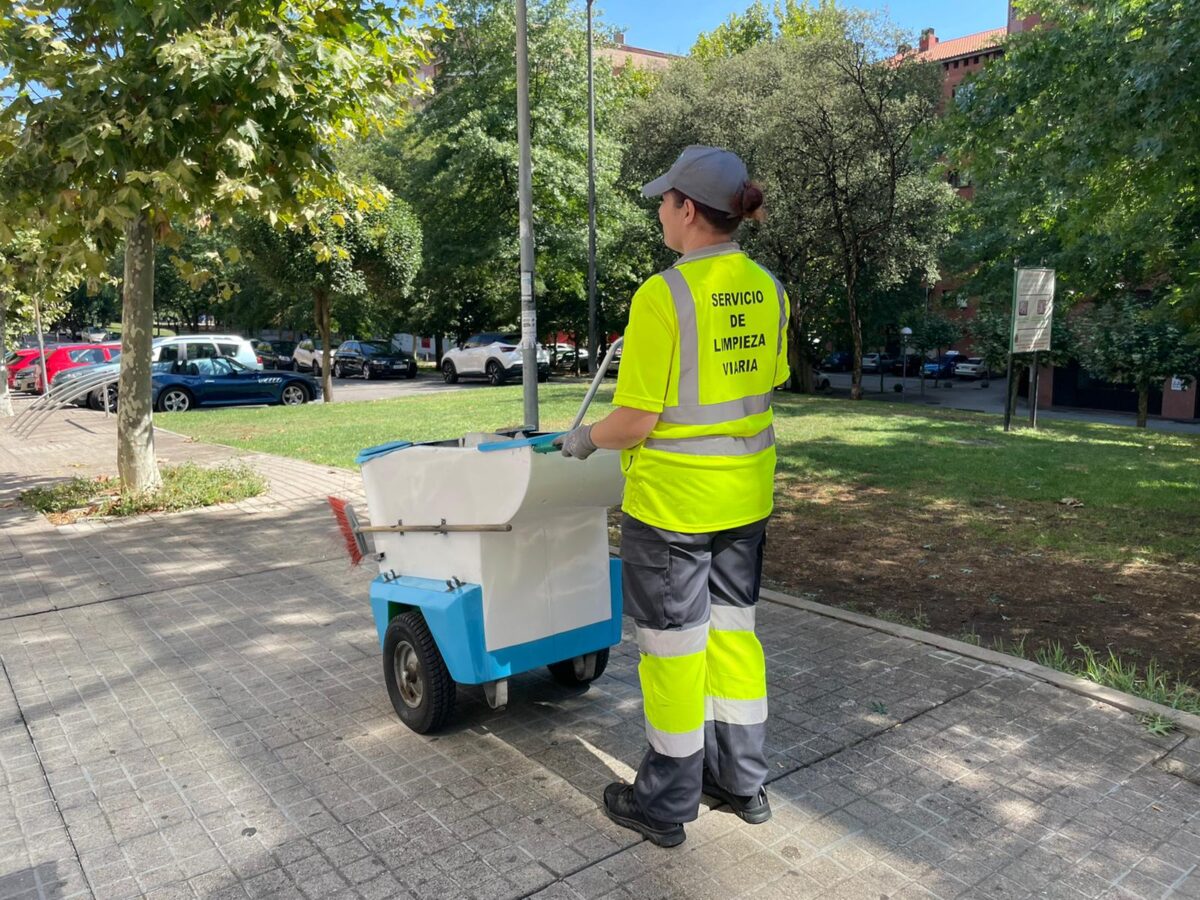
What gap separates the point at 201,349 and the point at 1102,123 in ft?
63.3

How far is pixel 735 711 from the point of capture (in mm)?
2871

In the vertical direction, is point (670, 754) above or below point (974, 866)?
above

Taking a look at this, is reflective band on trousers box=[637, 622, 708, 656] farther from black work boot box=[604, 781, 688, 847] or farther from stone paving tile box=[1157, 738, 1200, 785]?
stone paving tile box=[1157, 738, 1200, 785]

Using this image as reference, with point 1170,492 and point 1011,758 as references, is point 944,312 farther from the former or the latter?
point 1011,758

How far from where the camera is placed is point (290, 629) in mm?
4992

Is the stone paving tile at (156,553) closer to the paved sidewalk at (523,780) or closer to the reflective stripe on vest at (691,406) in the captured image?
the paved sidewalk at (523,780)

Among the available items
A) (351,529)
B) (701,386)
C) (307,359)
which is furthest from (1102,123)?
(307,359)

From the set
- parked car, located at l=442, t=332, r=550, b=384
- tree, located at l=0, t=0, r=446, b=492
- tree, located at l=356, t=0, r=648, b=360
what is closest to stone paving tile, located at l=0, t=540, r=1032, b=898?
tree, located at l=0, t=0, r=446, b=492

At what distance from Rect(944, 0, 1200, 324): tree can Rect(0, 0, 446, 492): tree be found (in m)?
5.38

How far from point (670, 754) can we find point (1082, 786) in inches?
59.5

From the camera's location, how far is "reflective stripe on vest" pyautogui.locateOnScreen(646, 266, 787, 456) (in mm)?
2646

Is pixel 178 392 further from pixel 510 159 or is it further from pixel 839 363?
pixel 839 363

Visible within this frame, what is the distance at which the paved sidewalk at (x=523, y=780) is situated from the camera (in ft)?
8.80

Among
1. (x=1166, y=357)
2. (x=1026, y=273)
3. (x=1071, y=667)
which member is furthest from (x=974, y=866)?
(x=1166, y=357)
